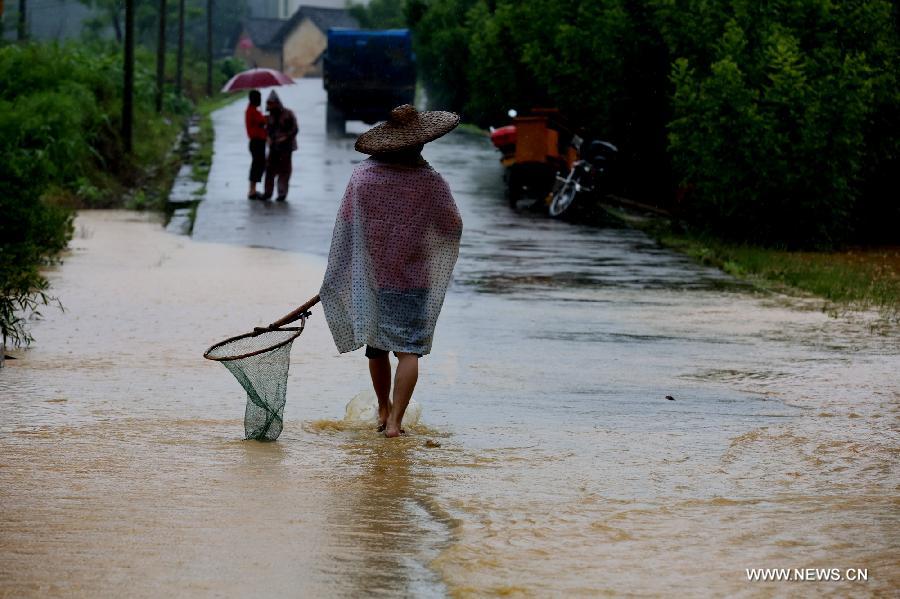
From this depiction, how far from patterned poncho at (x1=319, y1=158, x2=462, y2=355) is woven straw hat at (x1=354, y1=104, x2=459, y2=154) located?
0.35 feet

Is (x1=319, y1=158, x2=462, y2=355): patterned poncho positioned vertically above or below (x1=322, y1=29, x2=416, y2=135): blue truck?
above

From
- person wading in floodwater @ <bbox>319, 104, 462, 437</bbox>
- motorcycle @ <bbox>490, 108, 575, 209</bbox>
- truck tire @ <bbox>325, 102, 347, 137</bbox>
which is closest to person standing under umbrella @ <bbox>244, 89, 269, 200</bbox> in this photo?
motorcycle @ <bbox>490, 108, 575, 209</bbox>

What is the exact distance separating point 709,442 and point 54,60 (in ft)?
71.7

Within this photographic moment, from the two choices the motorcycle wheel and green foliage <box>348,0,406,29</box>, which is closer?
the motorcycle wheel

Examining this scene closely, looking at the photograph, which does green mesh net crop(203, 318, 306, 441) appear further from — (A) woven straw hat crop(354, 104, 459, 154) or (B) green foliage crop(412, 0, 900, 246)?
(B) green foliage crop(412, 0, 900, 246)

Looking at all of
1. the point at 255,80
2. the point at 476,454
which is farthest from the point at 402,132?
the point at 255,80

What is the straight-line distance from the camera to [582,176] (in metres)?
22.0

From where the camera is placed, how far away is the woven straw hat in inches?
305

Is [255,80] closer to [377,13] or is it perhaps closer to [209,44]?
[209,44]

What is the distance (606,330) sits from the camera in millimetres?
11844

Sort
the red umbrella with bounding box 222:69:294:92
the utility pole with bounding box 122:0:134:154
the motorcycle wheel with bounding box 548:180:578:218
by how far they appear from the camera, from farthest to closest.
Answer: the utility pole with bounding box 122:0:134:154 → the red umbrella with bounding box 222:69:294:92 → the motorcycle wheel with bounding box 548:180:578:218

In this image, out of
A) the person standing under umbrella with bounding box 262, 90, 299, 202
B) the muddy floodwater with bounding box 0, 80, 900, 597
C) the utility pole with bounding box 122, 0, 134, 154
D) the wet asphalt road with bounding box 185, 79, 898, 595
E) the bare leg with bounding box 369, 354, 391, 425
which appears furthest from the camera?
the utility pole with bounding box 122, 0, 134, 154

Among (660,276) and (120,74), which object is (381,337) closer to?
(660,276)

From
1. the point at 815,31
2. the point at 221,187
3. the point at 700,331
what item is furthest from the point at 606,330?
the point at 221,187
